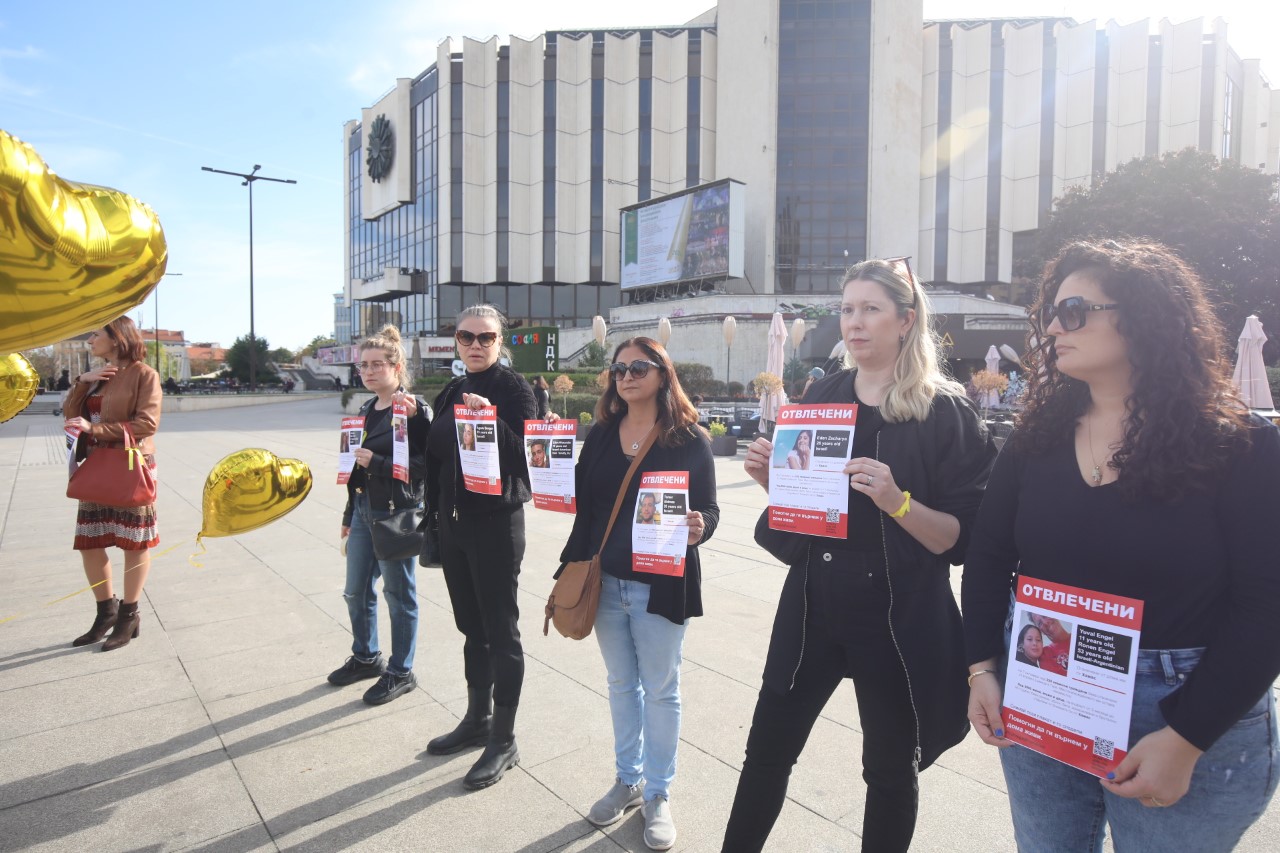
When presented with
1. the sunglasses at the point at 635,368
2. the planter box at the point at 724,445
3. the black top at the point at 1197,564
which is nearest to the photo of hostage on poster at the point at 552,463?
the sunglasses at the point at 635,368

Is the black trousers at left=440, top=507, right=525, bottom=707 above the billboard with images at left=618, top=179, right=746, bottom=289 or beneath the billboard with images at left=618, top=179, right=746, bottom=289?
beneath

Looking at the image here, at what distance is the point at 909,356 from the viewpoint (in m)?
2.29

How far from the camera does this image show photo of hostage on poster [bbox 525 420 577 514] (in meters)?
3.19

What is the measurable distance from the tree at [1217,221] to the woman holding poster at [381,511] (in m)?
31.8

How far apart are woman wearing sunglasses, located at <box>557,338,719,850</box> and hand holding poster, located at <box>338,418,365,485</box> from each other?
5.53 ft

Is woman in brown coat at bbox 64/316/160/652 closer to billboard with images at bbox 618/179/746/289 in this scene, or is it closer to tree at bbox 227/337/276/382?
billboard with images at bbox 618/179/746/289

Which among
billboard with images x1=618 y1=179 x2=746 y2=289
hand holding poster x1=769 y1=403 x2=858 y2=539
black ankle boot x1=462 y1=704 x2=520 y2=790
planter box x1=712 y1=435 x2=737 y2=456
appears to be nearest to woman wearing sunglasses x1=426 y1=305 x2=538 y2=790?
black ankle boot x1=462 y1=704 x2=520 y2=790

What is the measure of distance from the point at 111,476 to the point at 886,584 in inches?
186

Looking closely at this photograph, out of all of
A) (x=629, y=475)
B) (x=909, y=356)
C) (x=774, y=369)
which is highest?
(x=774, y=369)

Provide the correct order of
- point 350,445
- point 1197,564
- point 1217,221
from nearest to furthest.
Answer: point 1197,564
point 350,445
point 1217,221

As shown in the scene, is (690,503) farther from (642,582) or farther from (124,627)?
(124,627)

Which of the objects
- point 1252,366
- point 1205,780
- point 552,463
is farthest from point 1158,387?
point 1252,366

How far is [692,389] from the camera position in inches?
1264

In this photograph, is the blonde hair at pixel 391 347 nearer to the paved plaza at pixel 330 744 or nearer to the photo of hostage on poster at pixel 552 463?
the photo of hostage on poster at pixel 552 463
